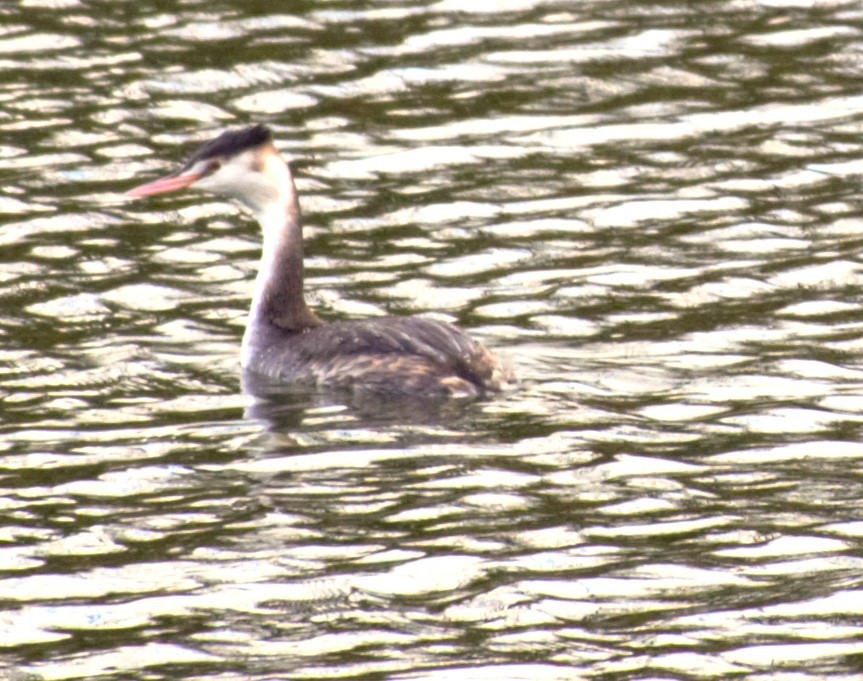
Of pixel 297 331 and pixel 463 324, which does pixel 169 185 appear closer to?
pixel 297 331

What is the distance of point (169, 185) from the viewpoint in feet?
36.6

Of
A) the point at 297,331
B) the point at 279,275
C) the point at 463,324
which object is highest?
the point at 279,275

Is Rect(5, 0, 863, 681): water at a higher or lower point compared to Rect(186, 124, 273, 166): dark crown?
lower

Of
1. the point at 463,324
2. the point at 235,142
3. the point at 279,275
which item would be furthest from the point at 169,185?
the point at 463,324

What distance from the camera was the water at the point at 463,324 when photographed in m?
7.21

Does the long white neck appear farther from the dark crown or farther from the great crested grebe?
the dark crown

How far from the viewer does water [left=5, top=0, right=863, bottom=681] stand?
7.21 metres

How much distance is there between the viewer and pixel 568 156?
13781mm

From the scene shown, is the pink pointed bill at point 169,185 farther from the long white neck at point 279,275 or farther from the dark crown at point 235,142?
the long white neck at point 279,275

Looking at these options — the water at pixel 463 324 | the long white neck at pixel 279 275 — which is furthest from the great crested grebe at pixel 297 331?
the water at pixel 463 324

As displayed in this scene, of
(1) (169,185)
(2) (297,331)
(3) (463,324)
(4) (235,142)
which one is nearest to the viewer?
(2) (297,331)

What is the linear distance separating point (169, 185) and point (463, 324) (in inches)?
64.0

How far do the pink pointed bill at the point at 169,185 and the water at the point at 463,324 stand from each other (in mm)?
657

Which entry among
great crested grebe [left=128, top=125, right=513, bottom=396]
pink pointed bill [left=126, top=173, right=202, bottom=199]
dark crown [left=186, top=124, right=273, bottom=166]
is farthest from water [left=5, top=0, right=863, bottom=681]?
dark crown [left=186, top=124, right=273, bottom=166]
